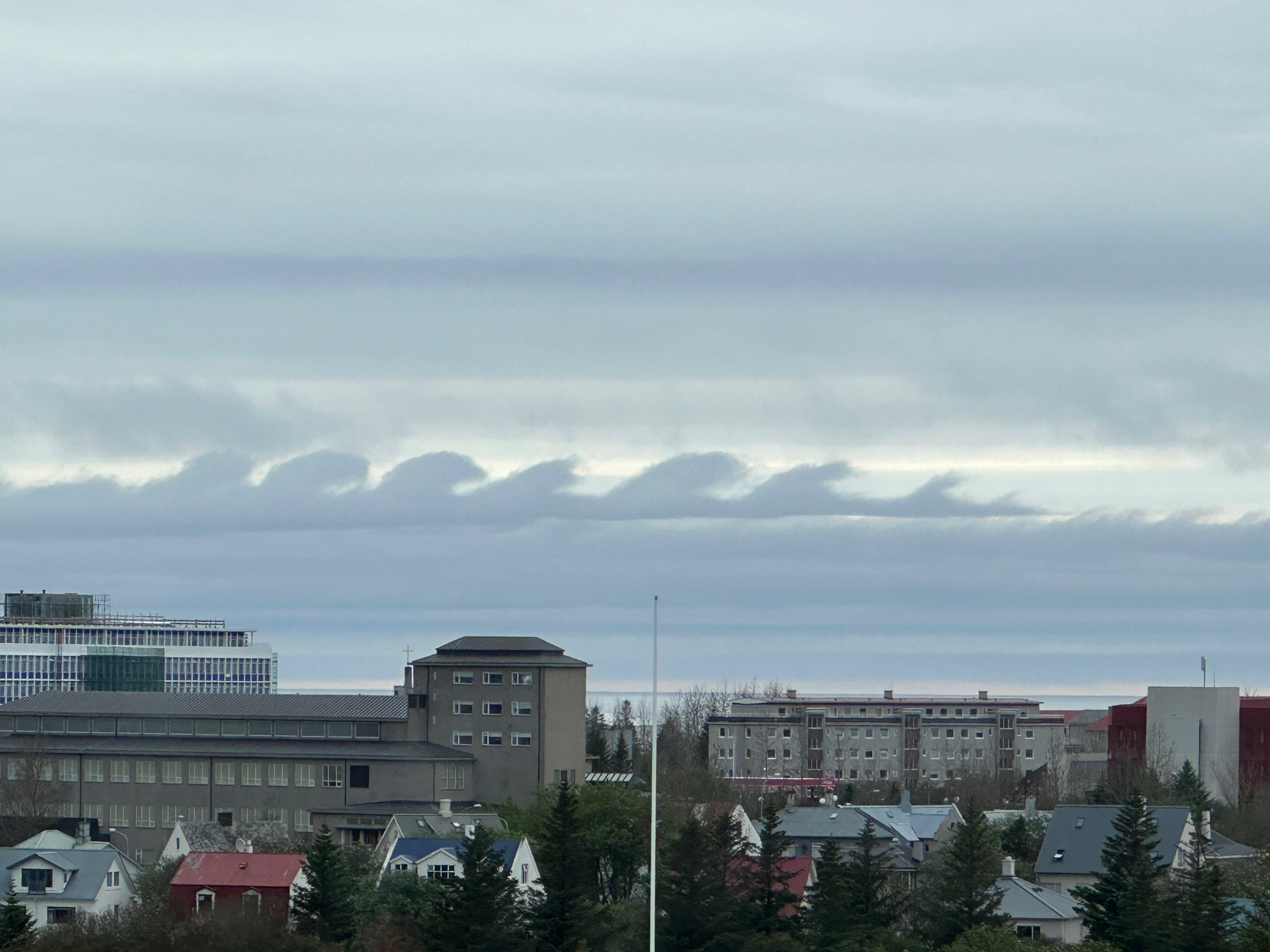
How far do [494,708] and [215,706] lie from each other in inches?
803

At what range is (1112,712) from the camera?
576ft

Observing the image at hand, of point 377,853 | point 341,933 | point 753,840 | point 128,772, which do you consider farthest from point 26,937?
point 128,772

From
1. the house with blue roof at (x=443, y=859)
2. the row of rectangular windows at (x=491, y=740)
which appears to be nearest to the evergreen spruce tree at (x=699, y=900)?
the house with blue roof at (x=443, y=859)

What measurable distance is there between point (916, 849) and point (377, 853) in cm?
3556

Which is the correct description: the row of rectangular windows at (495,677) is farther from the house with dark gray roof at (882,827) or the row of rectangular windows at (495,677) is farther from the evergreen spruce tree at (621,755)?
the evergreen spruce tree at (621,755)

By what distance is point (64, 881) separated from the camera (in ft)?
293

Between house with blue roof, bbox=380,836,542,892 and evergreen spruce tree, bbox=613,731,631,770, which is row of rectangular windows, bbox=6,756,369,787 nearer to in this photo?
evergreen spruce tree, bbox=613,731,631,770

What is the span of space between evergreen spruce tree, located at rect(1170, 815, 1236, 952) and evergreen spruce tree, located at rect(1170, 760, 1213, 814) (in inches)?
1884

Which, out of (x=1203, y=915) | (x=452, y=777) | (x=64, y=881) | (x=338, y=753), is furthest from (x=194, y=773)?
(x=1203, y=915)

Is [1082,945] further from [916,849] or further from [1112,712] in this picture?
[1112,712]

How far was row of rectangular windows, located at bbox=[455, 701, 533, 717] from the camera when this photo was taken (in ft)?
424

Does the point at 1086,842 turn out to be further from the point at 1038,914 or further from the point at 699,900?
the point at 699,900

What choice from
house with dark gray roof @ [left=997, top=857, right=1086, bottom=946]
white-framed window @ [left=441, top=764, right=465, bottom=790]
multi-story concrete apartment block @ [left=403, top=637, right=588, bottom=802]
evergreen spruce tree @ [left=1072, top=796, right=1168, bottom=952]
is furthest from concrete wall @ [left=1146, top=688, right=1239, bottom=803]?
evergreen spruce tree @ [left=1072, top=796, right=1168, bottom=952]

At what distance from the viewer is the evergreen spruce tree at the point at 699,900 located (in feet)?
223
